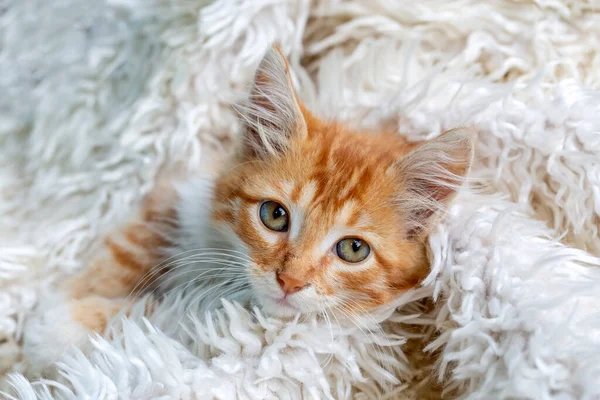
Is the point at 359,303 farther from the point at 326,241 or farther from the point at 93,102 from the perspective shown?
the point at 93,102

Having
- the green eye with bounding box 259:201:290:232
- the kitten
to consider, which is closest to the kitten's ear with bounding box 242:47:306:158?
the kitten

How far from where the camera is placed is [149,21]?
4.08ft

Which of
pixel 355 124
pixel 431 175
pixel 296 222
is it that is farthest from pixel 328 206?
pixel 355 124

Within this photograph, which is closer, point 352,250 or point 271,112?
point 352,250

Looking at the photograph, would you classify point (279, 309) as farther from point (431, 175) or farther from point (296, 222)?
point (431, 175)

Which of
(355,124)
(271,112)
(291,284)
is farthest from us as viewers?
(355,124)

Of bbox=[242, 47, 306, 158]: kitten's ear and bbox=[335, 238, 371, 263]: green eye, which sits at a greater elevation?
bbox=[242, 47, 306, 158]: kitten's ear

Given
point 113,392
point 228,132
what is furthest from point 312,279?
point 228,132

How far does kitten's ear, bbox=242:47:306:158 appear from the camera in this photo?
0.96 metres

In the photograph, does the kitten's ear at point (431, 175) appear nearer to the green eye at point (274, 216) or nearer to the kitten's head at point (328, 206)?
the kitten's head at point (328, 206)

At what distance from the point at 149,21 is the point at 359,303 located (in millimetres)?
778

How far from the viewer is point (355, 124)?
1142 millimetres

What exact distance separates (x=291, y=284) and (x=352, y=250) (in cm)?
12

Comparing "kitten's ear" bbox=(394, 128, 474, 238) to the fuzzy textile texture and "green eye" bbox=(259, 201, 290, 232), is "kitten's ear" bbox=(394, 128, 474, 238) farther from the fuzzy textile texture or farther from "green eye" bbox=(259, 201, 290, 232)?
"green eye" bbox=(259, 201, 290, 232)
